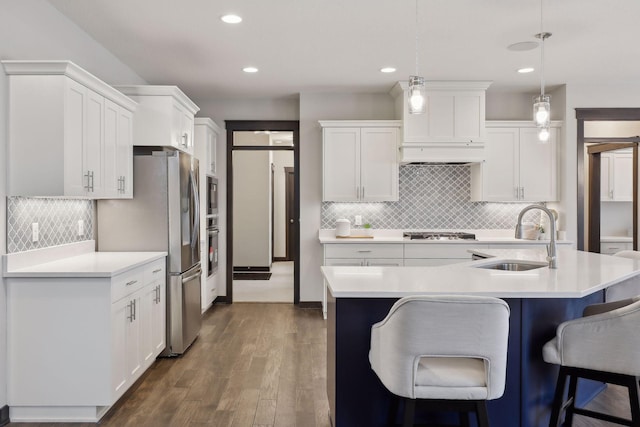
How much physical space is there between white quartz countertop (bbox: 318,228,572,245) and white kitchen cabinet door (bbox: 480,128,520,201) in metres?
0.48

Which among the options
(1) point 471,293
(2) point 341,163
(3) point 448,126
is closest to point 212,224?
(2) point 341,163

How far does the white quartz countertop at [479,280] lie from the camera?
2.44 metres

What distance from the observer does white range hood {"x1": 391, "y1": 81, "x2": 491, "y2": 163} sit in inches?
223

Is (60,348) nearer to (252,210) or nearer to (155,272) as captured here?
(155,272)

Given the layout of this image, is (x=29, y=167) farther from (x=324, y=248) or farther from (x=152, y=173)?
(x=324, y=248)

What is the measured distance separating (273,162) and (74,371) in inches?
316

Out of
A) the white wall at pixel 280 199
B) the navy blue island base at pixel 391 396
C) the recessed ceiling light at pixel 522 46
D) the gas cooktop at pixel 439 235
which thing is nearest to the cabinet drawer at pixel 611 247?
the gas cooktop at pixel 439 235

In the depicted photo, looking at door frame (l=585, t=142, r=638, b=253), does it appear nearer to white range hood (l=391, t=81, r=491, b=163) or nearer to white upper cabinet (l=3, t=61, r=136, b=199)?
white range hood (l=391, t=81, r=491, b=163)

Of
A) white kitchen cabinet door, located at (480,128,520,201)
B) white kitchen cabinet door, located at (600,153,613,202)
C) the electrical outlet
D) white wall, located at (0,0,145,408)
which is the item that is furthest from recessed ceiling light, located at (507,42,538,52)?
the electrical outlet

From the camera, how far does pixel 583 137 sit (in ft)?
19.3

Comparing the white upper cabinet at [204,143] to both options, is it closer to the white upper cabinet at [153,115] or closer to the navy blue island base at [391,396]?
the white upper cabinet at [153,115]

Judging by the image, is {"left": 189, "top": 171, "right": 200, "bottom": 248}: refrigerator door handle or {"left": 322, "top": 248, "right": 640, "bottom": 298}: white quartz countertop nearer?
{"left": 322, "top": 248, "right": 640, "bottom": 298}: white quartz countertop

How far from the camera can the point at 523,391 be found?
8.50 ft

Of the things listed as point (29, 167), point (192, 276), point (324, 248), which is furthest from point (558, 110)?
point (29, 167)
